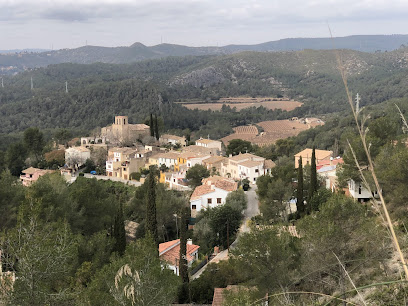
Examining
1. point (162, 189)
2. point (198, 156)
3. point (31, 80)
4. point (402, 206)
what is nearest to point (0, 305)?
point (402, 206)

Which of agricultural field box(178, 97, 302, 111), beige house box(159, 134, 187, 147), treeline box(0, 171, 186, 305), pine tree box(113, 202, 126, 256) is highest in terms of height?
treeline box(0, 171, 186, 305)

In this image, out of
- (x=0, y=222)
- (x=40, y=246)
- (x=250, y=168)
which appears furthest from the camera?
(x=250, y=168)

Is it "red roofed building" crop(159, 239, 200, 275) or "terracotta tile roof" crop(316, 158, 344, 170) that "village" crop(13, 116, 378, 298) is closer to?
"terracotta tile roof" crop(316, 158, 344, 170)

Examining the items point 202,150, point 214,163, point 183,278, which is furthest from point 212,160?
point 183,278

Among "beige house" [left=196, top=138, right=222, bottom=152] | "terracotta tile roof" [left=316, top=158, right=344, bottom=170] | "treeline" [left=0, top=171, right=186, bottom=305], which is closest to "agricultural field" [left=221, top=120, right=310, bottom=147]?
"beige house" [left=196, top=138, right=222, bottom=152]

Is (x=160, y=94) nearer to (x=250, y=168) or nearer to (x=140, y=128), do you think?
(x=140, y=128)

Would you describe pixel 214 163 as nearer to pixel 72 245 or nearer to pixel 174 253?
pixel 174 253

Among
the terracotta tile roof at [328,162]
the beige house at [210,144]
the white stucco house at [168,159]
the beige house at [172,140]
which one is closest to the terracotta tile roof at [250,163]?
the terracotta tile roof at [328,162]
